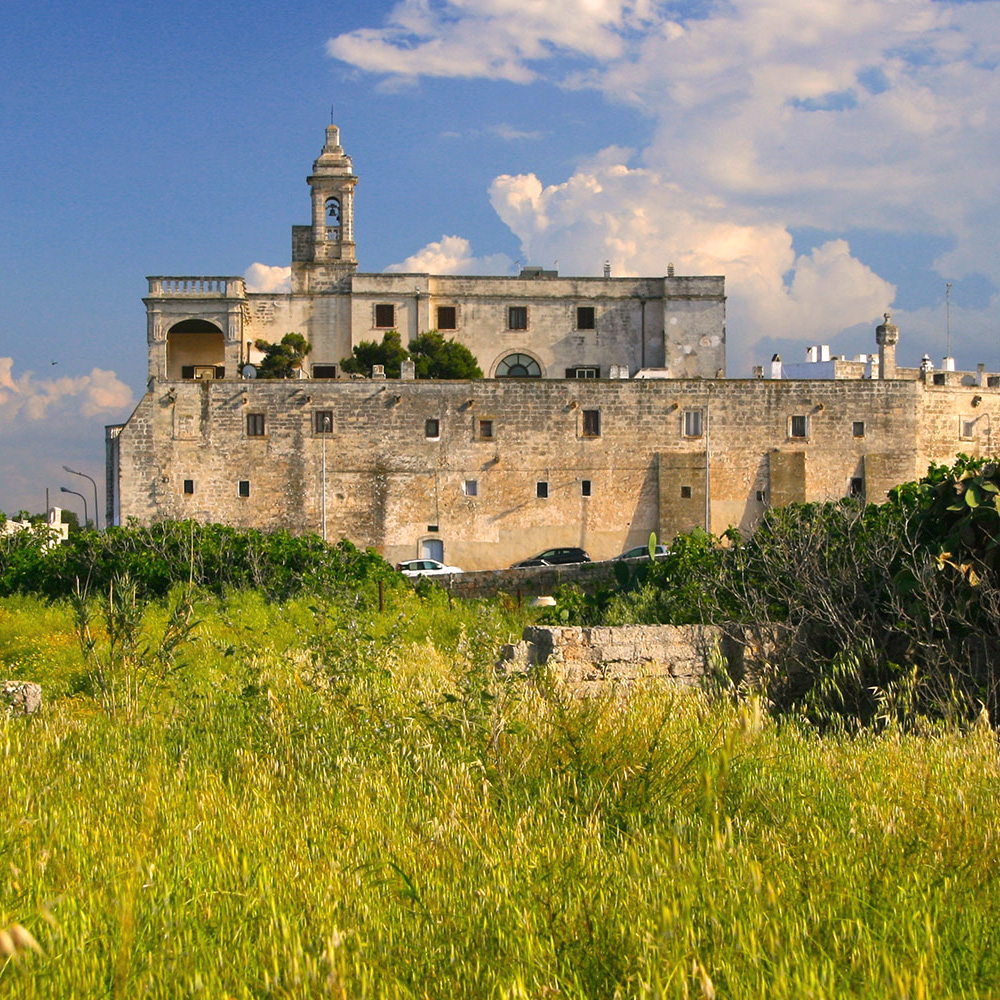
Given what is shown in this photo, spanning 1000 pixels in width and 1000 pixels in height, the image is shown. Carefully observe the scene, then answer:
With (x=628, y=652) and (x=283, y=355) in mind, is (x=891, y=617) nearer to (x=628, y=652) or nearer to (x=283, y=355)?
(x=628, y=652)

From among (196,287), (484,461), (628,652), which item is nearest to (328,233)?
(196,287)

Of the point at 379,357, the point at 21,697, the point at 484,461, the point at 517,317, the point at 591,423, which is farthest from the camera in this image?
the point at 517,317

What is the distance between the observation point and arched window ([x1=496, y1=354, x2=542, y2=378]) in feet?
137

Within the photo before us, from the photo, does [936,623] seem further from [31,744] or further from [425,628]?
[425,628]

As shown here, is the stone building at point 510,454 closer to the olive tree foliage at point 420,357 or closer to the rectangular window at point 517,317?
the olive tree foliage at point 420,357

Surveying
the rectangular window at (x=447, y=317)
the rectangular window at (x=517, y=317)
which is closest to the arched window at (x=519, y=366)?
the rectangular window at (x=517, y=317)

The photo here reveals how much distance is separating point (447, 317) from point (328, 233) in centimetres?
607

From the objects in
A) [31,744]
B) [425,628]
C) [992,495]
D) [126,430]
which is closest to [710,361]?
[126,430]

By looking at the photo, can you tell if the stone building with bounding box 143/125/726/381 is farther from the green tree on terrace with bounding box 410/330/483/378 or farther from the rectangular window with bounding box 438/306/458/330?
the green tree on terrace with bounding box 410/330/483/378

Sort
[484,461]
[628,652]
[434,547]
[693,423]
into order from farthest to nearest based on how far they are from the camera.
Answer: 1. [693,423]
2. [484,461]
3. [434,547]
4. [628,652]

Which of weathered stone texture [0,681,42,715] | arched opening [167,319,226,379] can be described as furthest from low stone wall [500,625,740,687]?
arched opening [167,319,226,379]

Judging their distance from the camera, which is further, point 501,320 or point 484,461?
point 501,320

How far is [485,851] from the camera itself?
14.2 feet

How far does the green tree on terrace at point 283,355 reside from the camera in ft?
129
